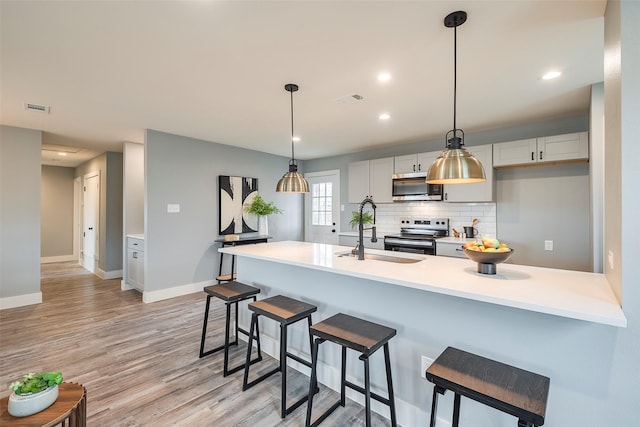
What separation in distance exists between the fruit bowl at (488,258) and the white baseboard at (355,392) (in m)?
0.88

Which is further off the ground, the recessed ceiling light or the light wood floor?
the recessed ceiling light

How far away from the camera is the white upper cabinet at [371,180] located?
193 inches

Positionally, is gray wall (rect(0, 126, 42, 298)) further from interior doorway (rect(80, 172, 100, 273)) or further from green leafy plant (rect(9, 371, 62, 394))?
green leafy plant (rect(9, 371, 62, 394))

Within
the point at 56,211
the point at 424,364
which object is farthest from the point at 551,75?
the point at 56,211

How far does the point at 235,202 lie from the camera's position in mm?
5285

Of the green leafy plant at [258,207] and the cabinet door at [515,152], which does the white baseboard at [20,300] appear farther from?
the cabinet door at [515,152]

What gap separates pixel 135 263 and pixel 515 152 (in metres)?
5.75

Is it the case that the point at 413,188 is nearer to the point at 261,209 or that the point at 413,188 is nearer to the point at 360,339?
the point at 261,209

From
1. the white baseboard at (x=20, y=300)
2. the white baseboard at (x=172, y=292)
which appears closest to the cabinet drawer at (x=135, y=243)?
the white baseboard at (x=172, y=292)

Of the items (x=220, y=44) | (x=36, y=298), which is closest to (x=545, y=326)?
(x=220, y=44)

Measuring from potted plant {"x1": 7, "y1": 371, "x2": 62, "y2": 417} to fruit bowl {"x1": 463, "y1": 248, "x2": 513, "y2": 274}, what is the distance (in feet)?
7.31

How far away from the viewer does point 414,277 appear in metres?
1.67

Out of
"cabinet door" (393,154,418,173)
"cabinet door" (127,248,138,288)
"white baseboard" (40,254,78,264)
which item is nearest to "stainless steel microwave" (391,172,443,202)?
"cabinet door" (393,154,418,173)

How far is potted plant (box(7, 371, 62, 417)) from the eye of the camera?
1229 millimetres
